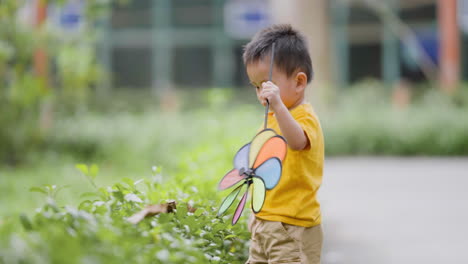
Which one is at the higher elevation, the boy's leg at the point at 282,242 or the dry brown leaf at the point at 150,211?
the dry brown leaf at the point at 150,211

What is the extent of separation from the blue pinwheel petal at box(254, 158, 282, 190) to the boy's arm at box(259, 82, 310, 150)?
127 mm

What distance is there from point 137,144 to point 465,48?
12.9m

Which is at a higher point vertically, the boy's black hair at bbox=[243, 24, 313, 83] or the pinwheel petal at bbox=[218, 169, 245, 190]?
the boy's black hair at bbox=[243, 24, 313, 83]

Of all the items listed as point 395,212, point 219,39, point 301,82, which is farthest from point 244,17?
point 301,82

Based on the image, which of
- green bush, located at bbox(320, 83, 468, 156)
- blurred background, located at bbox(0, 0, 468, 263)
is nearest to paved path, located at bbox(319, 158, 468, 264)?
blurred background, located at bbox(0, 0, 468, 263)

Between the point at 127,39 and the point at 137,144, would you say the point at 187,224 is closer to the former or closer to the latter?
the point at 137,144

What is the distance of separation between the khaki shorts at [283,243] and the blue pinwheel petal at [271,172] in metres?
0.23

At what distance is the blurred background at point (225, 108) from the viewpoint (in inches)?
235

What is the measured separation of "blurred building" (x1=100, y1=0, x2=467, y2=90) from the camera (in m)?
20.3

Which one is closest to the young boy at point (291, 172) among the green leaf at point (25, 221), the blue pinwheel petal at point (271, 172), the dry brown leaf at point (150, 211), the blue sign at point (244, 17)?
the blue pinwheel petal at point (271, 172)

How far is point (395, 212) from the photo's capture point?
22.3 feet

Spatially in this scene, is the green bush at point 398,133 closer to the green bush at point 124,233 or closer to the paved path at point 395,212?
the paved path at point 395,212

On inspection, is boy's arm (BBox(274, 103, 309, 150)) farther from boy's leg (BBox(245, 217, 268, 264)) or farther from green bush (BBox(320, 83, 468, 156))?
green bush (BBox(320, 83, 468, 156))

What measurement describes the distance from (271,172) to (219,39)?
1910 cm
